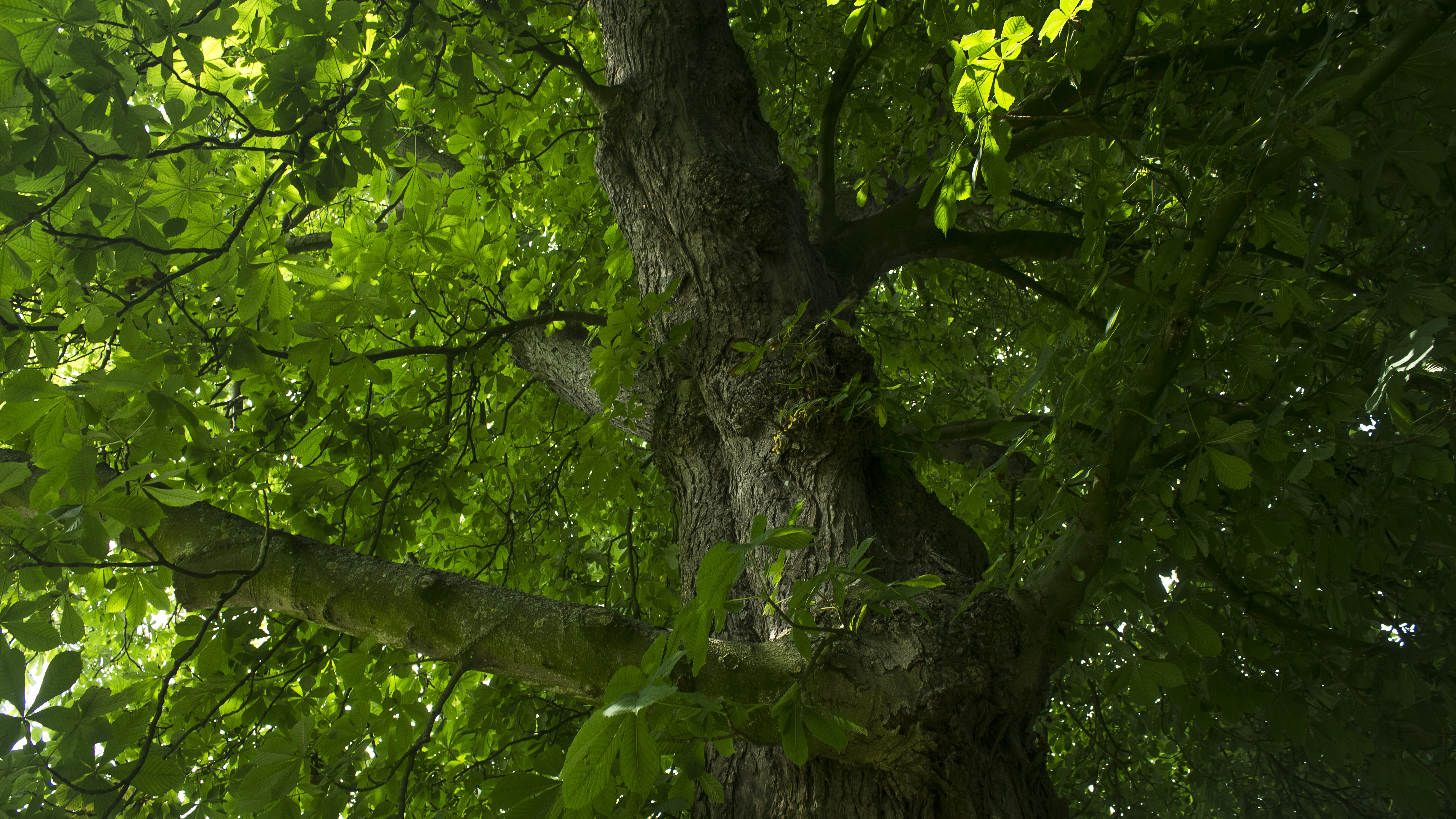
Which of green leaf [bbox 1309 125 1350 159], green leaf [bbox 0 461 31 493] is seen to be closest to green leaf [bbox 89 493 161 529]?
green leaf [bbox 0 461 31 493]

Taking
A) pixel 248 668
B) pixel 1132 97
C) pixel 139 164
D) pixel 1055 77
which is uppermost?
pixel 1132 97

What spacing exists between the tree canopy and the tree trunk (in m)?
0.02

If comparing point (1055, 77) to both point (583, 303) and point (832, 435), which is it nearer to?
point (832, 435)

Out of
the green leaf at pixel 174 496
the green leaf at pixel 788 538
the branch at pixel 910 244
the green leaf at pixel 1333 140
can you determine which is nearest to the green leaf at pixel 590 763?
the green leaf at pixel 788 538

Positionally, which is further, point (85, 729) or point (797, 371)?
point (797, 371)

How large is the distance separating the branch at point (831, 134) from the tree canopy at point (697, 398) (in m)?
0.02

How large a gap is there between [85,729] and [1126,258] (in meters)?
2.57

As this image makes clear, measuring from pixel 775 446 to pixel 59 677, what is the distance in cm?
154

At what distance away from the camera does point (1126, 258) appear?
1994 mm

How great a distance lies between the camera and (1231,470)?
1.30 m

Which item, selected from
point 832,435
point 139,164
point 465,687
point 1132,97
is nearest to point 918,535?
point 832,435

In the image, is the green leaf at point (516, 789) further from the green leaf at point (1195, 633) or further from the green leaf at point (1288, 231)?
the green leaf at point (1288, 231)

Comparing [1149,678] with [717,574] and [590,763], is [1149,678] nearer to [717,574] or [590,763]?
[717,574]

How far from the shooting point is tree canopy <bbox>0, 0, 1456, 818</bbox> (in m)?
1.40
